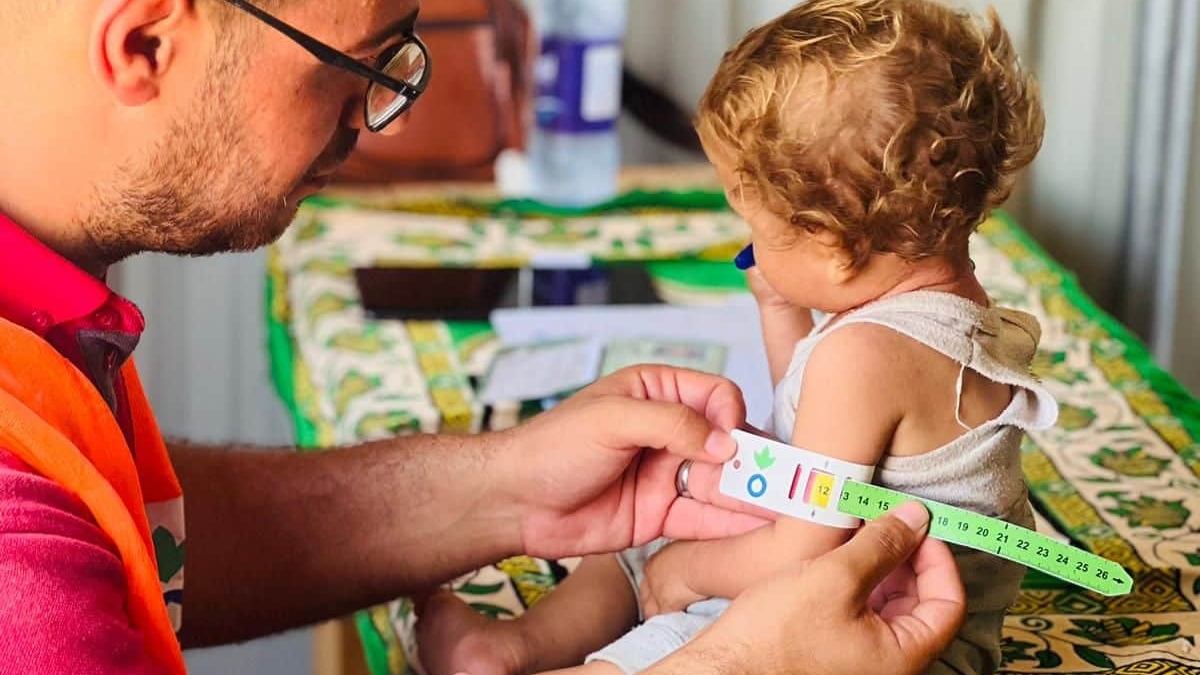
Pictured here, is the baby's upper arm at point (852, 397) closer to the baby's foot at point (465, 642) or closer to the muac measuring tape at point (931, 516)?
the muac measuring tape at point (931, 516)

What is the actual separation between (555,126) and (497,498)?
3.76 ft

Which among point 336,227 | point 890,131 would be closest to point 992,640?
point 890,131

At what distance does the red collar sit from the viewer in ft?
2.98

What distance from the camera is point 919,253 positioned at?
102 cm

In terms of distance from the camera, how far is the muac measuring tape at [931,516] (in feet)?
3.25

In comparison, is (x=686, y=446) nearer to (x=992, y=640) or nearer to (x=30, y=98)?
(x=992, y=640)

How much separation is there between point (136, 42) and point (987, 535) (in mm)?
595

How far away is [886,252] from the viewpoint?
1027 mm

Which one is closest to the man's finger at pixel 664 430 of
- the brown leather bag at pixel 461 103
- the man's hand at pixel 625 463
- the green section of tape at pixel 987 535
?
the man's hand at pixel 625 463

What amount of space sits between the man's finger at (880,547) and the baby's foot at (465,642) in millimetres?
295

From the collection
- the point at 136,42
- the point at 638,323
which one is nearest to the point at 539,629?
the point at 136,42

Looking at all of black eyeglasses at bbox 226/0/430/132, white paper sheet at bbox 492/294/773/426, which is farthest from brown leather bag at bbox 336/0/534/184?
black eyeglasses at bbox 226/0/430/132

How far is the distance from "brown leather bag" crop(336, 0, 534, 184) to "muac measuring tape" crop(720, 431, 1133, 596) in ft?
4.55

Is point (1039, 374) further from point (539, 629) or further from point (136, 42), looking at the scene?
point (136, 42)
